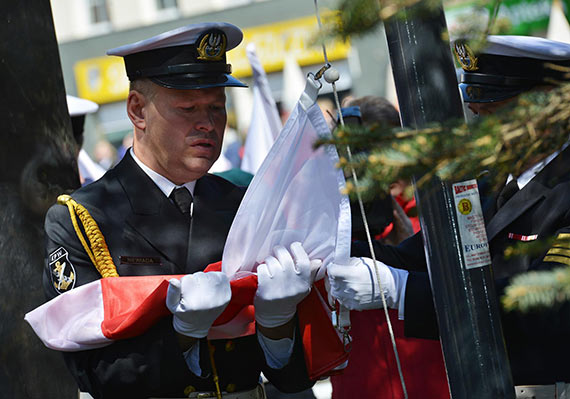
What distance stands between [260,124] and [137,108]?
9.43 ft

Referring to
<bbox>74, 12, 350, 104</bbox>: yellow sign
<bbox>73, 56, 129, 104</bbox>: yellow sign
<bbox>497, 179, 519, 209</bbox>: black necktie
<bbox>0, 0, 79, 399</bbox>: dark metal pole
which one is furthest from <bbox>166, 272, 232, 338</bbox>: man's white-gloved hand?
<bbox>73, 56, 129, 104</bbox>: yellow sign

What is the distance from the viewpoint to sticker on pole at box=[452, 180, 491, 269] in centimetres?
198

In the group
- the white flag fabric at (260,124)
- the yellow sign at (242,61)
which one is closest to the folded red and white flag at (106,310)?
the white flag fabric at (260,124)

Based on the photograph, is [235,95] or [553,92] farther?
[235,95]

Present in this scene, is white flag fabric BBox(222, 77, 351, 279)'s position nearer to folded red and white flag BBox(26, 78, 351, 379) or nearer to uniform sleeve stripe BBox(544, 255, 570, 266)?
folded red and white flag BBox(26, 78, 351, 379)

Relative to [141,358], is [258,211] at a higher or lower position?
higher

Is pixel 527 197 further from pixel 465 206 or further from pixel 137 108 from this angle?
pixel 137 108

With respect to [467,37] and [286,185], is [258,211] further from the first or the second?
[467,37]

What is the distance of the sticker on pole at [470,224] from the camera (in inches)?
78.0

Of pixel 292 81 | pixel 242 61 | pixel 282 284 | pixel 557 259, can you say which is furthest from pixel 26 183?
pixel 242 61

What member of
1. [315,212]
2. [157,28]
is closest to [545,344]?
[315,212]

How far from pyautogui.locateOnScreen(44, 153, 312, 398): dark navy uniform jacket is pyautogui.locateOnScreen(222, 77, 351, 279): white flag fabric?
0.23m

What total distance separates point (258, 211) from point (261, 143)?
3.09 m

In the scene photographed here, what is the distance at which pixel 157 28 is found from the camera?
2058cm
